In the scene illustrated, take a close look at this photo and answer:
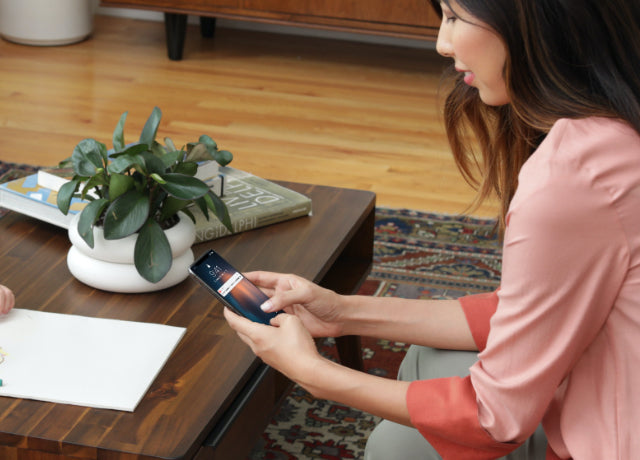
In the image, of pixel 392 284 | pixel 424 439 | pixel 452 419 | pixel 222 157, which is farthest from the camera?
pixel 392 284

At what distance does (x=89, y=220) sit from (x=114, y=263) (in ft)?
0.27

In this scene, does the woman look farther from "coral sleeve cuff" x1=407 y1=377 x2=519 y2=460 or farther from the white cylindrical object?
the white cylindrical object

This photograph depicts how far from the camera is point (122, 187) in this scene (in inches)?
48.5

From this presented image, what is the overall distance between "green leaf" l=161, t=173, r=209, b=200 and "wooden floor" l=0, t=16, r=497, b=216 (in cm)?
130

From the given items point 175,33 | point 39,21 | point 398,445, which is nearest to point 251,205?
point 398,445

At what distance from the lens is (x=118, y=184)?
1.23 meters

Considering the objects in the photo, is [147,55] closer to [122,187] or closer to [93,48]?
[93,48]

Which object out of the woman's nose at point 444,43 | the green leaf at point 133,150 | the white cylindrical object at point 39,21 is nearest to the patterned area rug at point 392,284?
the green leaf at point 133,150

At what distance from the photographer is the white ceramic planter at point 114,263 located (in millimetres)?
1256

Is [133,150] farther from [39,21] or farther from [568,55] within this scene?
[39,21]

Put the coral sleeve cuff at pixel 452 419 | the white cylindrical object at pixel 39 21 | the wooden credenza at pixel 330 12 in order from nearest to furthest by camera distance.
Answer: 1. the coral sleeve cuff at pixel 452 419
2. the wooden credenza at pixel 330 12
3. the white cylindrical object at pixel 39 21

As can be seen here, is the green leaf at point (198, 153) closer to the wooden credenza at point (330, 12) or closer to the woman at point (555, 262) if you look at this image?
the woman at point (555, 262)

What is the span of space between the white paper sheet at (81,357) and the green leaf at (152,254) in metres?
0.08

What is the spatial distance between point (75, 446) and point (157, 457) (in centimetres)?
9
